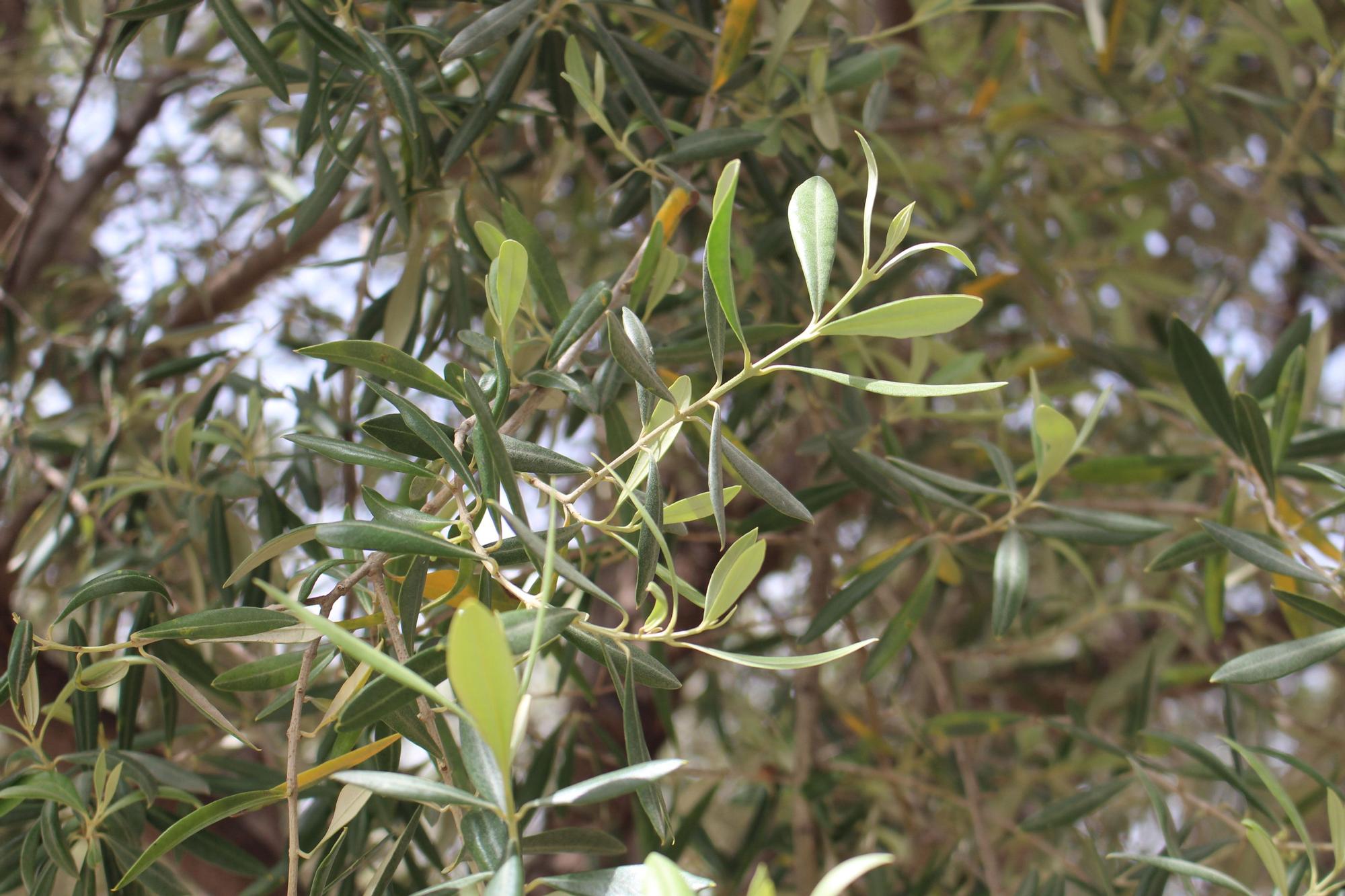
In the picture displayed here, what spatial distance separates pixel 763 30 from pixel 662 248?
675 millimetres

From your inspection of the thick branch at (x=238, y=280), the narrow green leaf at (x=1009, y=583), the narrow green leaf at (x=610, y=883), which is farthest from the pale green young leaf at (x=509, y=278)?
the thick branch at (x=238, y=280)

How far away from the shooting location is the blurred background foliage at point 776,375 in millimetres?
711

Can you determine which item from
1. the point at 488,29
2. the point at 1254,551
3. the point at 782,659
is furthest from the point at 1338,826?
the point at 488,29

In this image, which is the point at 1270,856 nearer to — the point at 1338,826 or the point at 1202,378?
the point at 1338,826

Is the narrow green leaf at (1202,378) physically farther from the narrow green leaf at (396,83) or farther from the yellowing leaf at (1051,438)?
the narrow green leaf at (396,83)

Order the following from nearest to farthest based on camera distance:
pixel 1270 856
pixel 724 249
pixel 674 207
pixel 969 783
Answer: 1. pixel 724 249
2. pixel 1270 856
3. pixel 674 207
4. pixel 969 783

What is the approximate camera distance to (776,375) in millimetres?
1002

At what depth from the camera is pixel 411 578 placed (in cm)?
48

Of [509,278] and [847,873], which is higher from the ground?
[509,278]

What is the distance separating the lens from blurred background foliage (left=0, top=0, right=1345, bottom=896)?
71 cm

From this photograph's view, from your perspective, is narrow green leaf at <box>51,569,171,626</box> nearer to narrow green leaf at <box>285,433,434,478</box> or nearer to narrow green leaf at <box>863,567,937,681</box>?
narrow green leaf at <box>285,433,434,478</box>

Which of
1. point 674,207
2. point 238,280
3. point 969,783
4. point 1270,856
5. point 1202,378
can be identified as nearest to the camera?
point 1270,856

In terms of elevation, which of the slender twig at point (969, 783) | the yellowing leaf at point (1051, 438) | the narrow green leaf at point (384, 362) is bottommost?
the slender twig at point (969, 783)

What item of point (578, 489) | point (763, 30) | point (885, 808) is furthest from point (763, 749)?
point (578, 489)
